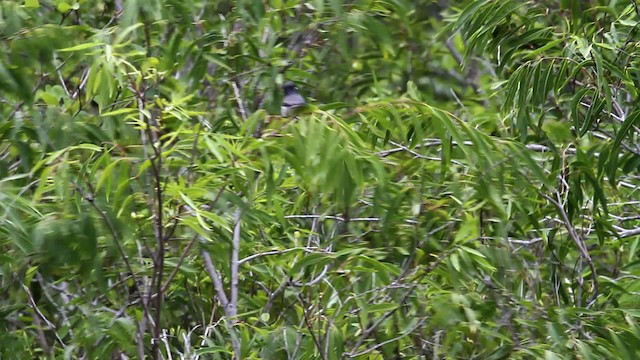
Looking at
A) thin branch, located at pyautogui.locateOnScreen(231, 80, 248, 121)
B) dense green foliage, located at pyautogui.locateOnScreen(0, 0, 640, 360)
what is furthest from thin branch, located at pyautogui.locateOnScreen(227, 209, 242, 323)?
thin branch, located at pyautogui.locateOnScreen(231, 80, 248, 121)

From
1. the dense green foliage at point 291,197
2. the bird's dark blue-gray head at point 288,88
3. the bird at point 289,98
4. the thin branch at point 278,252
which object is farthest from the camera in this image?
the bird's dark blue-gray head at point 288,88

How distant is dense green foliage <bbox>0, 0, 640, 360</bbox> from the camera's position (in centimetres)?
274

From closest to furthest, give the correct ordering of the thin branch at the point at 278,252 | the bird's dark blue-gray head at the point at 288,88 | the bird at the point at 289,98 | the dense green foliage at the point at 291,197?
the dense green foliage at the point at 291,197
the thin branch at the point at 278,252
the bird at the point at 289,98
the bird's dark blue-gray head at the point at 288,88

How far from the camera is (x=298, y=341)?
3.15 m

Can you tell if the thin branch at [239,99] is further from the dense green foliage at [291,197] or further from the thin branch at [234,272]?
the thin branch at [234,272]

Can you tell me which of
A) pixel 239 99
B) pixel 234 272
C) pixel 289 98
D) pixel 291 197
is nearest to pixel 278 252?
pixel 234 272

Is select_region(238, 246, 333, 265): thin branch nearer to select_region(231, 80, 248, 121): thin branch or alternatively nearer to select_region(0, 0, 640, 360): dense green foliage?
select_region(0, 0, 640, 360): dense green foliage

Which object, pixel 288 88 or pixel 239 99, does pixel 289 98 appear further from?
pixel 239 99

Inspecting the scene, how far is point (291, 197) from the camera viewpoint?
12.2 ft

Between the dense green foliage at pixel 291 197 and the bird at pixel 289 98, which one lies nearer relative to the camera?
the dense green foliage at pixel 291 197

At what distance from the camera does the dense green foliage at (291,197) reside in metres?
2.74

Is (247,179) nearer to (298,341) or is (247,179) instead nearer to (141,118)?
(141,118)

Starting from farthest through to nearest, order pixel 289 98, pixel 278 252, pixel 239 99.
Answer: pixel 239 99, pixel 289 98, pixel 278 252

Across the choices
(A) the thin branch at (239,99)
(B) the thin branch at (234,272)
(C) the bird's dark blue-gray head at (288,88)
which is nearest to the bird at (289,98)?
(C) the bird's dark blue-gray head at (288,88)
